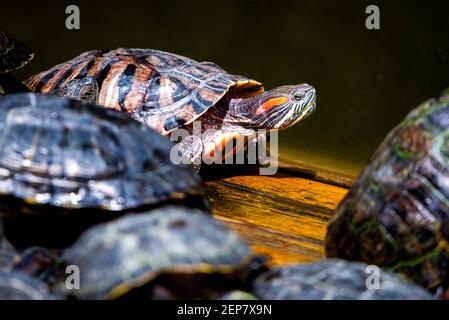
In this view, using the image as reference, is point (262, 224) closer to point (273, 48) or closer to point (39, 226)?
point (39, 226)

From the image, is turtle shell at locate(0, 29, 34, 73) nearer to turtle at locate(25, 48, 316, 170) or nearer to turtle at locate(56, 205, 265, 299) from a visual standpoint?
turtle at locate(25, 48, 316, 170)

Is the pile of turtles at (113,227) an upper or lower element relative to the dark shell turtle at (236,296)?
upper

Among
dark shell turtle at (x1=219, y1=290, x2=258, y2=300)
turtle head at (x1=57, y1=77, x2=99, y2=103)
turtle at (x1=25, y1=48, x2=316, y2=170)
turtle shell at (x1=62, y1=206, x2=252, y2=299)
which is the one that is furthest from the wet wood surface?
turtle head at (x1=57, y1=77, x2=99, y2=103)

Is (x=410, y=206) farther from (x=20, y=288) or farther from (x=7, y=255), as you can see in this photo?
(x=7, y=255)

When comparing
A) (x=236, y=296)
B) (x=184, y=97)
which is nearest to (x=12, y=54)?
(x=184, y=97)

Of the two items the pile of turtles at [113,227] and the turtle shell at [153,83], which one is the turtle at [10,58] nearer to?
the turtle shell at [153,83]

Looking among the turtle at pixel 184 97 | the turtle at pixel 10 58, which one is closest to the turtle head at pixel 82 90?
the turtle at pixel 184 97
